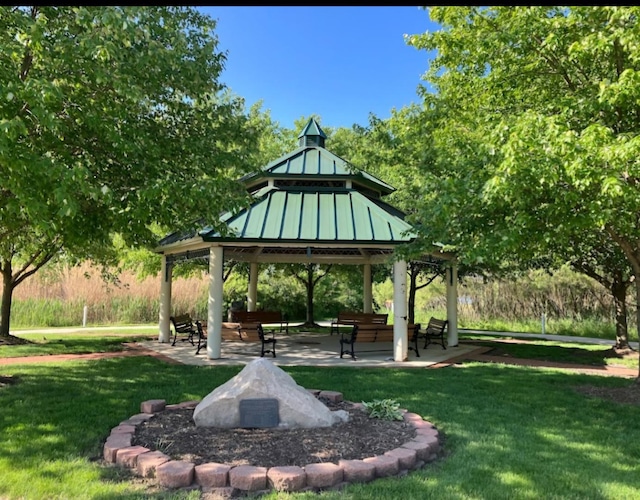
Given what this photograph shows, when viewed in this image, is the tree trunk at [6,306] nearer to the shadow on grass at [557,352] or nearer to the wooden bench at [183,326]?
the wooden bench at [183,326]

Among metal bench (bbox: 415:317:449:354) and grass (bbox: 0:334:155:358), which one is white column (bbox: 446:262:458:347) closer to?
metal bench (bbox: 415:317:449:354)

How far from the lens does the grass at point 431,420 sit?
13.9 ft

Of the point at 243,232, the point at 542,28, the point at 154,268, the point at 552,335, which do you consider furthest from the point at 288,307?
the point at 542,28

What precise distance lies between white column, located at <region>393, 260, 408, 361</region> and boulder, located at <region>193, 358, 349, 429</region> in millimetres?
6323

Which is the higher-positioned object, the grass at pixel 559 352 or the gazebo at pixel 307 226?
the gazebo at pixel 307 226

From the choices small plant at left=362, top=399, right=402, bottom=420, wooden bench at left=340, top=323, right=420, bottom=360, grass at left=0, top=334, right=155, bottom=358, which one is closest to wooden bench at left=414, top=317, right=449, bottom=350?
wooden bench at left=340, top=323, right=420, bottom=360

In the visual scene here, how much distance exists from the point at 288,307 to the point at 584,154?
22654mm

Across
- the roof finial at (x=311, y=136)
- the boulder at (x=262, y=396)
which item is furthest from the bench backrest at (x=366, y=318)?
the boulder at (x=262, y=396)

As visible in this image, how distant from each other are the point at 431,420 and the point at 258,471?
116 inches

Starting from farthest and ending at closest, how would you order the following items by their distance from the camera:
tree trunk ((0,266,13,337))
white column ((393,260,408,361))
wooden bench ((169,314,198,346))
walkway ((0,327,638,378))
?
tree trunk ((0,266,13,337))
wooden bench ((169,314,198,346))
white column ((393,260,408,361))
walkway ((0,327,638,378))

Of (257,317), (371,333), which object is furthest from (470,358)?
(257,317)

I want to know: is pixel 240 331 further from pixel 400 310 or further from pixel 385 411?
pixel 385 411

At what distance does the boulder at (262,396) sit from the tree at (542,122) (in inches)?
125

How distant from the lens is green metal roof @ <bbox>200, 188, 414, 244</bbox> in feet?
40.1
